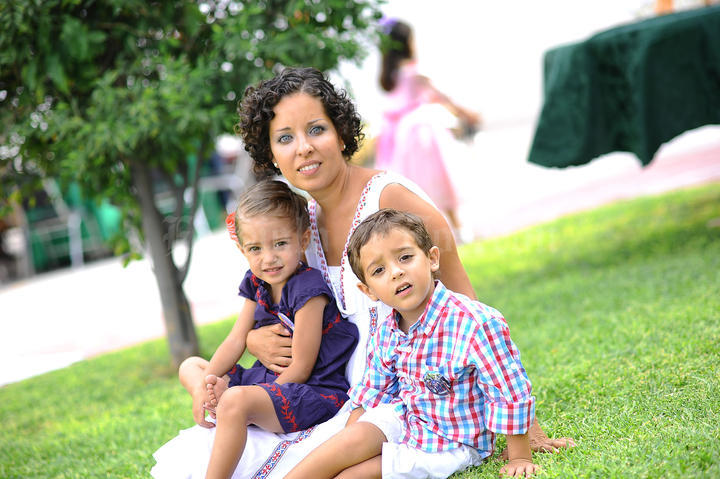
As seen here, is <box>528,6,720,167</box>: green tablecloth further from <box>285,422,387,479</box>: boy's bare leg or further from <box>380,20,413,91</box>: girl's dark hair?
<box>285,422,387,479</box>: boy's bare leg

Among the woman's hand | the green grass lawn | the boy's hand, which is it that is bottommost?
the green grass lawn

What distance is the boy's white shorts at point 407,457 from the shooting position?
2012mm

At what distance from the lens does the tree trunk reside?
4.35 meters

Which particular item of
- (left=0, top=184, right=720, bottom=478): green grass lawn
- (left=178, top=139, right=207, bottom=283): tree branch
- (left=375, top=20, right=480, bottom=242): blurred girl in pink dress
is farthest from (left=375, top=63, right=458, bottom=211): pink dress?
(left=178, top=139, right=207, bottom=283): tree branch

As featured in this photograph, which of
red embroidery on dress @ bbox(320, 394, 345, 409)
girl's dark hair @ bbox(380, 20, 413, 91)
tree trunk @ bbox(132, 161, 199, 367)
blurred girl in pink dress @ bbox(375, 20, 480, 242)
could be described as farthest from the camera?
blurred girl in pink dress @ bbox(375, 20, 480, 242)

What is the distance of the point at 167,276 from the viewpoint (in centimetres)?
437

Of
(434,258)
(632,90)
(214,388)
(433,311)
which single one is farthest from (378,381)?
(632,90)

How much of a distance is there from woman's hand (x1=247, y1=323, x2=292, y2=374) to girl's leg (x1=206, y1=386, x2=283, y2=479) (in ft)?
0.73

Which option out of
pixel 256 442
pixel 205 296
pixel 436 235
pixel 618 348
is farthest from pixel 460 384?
pixel 205 296

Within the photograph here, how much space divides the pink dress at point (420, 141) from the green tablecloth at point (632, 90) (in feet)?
7.31

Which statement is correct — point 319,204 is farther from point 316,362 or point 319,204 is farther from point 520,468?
point 520,468

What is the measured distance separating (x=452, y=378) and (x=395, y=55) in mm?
4858

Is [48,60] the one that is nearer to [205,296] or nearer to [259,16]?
[259,16]

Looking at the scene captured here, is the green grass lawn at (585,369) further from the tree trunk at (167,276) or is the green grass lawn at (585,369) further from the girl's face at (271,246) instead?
the girl's face at (271,246)
